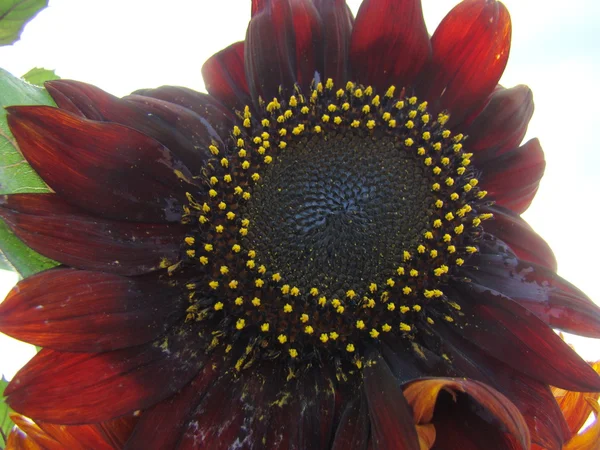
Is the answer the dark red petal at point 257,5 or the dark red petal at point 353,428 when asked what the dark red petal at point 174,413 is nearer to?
the dark red petal at point 353,428

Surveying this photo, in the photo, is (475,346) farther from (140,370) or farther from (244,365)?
(140,370)

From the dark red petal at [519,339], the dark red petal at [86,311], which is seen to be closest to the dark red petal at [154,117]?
the dark red petal at [86,311]

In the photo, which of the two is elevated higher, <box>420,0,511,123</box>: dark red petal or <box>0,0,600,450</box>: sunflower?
<box>420,0,511,123</box>: dark red petal

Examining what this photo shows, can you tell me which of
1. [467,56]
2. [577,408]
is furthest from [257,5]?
[577,408]

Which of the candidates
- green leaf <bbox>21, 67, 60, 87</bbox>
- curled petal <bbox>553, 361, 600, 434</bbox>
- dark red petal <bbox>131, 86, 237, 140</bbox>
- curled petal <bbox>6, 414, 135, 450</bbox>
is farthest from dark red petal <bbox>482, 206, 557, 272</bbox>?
green leaf <bbox>21, 67, 60, 87</bbox>

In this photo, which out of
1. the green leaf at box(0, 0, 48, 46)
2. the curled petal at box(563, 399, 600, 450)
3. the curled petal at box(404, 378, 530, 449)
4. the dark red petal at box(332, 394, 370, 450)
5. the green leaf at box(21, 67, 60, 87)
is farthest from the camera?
the green leaf at box(21, 67, 60, 87)

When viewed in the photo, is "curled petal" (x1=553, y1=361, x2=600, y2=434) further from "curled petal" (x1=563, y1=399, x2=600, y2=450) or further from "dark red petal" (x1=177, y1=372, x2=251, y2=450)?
"dark red petal" (x1=177, y1=372, x2=251, y2=450)

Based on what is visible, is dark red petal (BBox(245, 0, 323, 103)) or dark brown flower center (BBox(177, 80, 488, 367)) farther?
dark red petal (BBox(245, 0, 323, 103))

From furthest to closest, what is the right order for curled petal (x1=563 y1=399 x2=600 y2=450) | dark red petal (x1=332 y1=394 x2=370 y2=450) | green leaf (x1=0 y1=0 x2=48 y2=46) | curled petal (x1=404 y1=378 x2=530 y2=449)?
green leaf (x1=0 y1=0 x2=48 y2=46), curled petal (x1=563 y1=399 x2=600 y2=450), dark red petal (x1=332 y1=394 x2=370 y2=450), curled petal (x1=404 y1=378 x2=530 y2=449)
